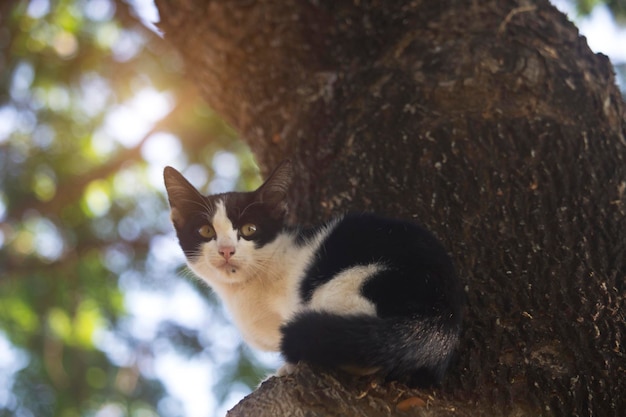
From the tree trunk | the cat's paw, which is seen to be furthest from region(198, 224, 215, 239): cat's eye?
the cat's paw

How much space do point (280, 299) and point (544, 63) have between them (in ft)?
4.53

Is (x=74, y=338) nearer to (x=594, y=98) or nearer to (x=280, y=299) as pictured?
(x=280, y=299)

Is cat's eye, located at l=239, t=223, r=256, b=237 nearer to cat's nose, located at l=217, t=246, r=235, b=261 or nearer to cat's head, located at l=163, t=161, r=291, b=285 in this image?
cat's head, located at l=163, t=161, r=291, b=285

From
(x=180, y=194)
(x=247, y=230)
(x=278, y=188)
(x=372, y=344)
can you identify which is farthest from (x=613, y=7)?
(x=372, y=344)

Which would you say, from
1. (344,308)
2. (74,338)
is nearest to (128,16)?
(74,338)

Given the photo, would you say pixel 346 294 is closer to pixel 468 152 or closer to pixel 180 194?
pixel 468 152

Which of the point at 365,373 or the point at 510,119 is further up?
the point at 510,119

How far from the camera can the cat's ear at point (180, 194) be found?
297 centimetres

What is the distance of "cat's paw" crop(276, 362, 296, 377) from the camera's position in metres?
2.07

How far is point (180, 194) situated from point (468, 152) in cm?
117

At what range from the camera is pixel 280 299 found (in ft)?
8.70

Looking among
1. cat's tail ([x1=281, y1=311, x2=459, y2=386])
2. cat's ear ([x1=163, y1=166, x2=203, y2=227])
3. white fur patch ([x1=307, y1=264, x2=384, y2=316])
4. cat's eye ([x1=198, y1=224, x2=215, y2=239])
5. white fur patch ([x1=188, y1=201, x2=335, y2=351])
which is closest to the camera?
cat's tail ([x1=281, y1=311, x2=459, y2=386])

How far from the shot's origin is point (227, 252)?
108 inches

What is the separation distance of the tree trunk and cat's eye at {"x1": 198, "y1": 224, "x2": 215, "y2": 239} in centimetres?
42
